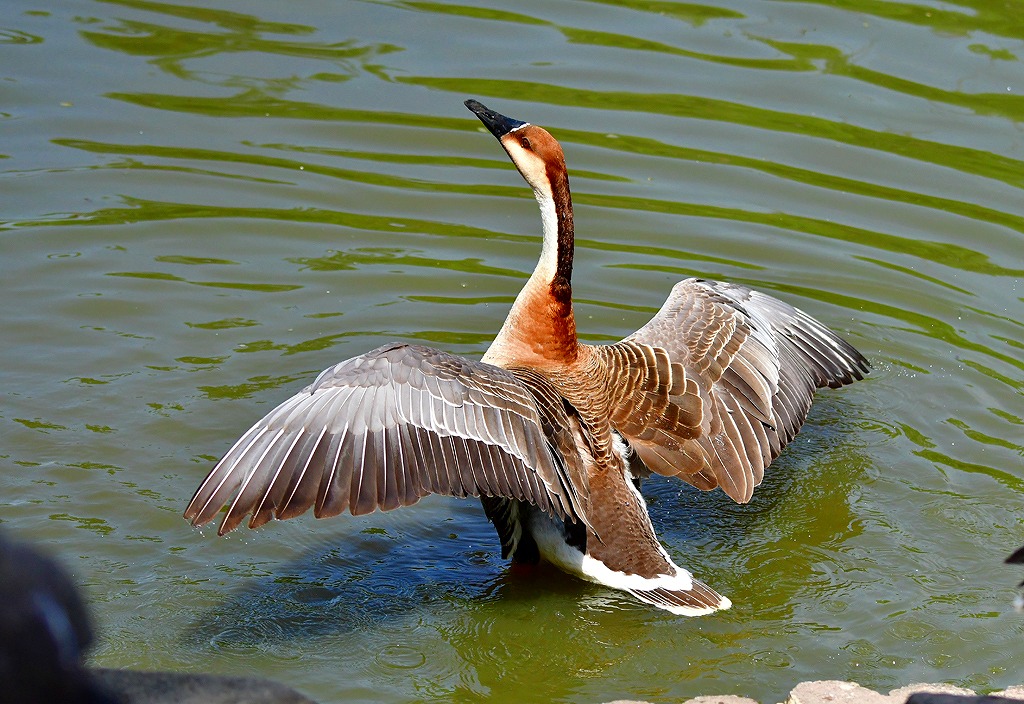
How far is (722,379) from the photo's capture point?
261 inches

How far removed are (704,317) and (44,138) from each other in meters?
5.42

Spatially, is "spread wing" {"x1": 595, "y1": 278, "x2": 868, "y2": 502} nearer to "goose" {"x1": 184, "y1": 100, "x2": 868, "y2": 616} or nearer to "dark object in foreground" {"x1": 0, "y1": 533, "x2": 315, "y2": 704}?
"goose" {"x1": 184, "y1": 100, "x2": 868, "y2": 616}

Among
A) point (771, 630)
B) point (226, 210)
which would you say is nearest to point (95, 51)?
point (226, 210)

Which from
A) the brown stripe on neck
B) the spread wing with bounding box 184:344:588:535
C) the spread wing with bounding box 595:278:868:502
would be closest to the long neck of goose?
the brown stripe on neck

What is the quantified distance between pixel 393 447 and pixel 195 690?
237 cm

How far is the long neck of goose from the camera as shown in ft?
21.2

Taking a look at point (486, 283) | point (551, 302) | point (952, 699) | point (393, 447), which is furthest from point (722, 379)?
point (952, 699)

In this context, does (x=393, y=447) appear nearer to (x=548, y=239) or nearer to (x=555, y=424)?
(x=555, y=424)

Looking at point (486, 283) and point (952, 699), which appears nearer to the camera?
point (952, 699)

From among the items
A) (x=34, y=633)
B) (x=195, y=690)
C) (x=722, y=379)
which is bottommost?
(x=722, y=379)

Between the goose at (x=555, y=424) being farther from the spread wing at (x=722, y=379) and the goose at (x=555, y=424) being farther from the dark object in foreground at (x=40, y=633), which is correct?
the dark object in foreground at (x=40, y=633)

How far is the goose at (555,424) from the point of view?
5246 millimetres

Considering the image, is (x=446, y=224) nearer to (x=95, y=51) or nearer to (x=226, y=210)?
(x=226, y=210)

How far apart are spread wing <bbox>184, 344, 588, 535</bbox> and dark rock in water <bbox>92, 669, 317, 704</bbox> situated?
6.37 feet
